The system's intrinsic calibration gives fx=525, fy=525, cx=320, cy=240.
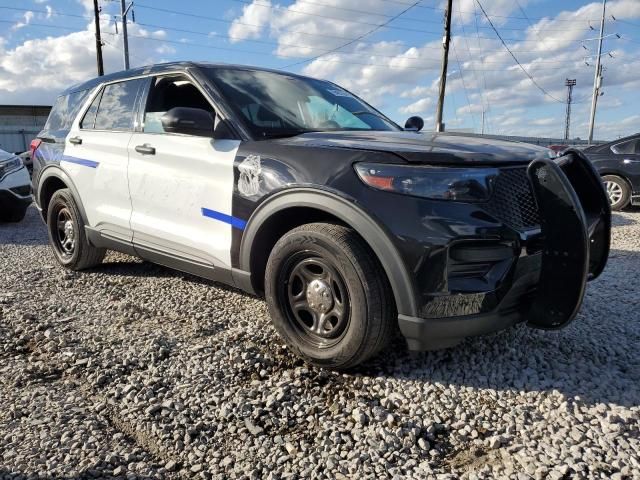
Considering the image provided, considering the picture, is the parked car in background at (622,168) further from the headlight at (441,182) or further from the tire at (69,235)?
the tire at (69,235)

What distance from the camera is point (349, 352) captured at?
8.84 ft

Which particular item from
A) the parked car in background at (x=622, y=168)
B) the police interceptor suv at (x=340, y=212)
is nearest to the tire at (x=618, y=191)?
the parked car in background at (x=622, y=168)

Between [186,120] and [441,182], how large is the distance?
1.65 metres

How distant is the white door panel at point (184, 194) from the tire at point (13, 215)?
19.2 ft

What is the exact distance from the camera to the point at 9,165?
8367 mm

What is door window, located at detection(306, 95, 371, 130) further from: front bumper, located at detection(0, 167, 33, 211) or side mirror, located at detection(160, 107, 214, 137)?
front bumper, located at detection(0, 167, 33, 211)

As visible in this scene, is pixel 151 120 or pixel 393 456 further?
pixel 151 120

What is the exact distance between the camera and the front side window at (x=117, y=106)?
13.8 feet

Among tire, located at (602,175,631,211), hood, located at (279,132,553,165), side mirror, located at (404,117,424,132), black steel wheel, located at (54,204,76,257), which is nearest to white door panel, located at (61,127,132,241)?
black steel wheel, located at (54,204,76,257)

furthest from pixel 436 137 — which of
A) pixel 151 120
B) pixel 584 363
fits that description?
pixel 151 120

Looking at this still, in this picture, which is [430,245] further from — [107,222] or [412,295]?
[107,222]

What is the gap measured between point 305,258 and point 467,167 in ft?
3.19

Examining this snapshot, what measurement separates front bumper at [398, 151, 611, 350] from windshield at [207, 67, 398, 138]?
1.52 m

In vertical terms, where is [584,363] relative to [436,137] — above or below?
below
